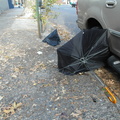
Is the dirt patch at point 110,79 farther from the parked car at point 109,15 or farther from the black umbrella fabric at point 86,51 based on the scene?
the parked car at point 109,15

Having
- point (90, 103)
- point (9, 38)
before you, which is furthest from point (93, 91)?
point (9, 38)

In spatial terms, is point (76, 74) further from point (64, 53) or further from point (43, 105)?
point (43, 105)

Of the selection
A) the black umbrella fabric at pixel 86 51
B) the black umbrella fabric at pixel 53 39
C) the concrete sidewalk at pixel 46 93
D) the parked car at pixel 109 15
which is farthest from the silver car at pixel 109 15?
the black umbrella fabric at pixel 53 39

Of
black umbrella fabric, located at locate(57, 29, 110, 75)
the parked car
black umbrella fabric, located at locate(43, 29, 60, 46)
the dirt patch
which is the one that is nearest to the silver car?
the parked car

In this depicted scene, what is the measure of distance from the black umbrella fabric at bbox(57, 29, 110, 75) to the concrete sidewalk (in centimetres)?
37

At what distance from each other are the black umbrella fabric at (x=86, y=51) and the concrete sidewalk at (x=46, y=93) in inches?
14.5

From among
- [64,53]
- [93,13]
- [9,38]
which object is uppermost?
[93,13]

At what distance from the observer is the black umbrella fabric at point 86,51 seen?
2.60 metres

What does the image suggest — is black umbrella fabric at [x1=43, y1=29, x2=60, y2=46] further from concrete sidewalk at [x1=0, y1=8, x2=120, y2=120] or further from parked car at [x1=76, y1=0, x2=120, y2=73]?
parked car at [x1=76, y1=0, x2=120, y2=73]

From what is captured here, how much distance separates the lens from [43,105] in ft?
7.30

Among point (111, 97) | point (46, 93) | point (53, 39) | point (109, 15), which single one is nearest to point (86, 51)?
point (109, 15)

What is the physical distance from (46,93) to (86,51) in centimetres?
114

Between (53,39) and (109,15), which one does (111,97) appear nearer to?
(109,15)

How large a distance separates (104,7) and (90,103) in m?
1.81
